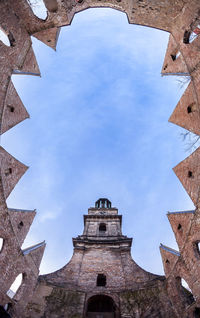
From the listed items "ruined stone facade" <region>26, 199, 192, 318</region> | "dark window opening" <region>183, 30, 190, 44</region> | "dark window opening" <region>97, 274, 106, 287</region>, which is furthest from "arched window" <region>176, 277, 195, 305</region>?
"dark window opening" <region>183, 30, 190, 44</region>

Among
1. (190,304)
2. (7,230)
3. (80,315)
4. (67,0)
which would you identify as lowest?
(80,315)

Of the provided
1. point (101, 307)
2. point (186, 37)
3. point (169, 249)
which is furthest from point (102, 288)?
point (186, 37)

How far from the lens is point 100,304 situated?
14.2 meters

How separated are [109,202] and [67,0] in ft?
79.7

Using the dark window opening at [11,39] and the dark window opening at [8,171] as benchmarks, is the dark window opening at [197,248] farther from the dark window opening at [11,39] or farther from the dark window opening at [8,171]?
the dark window opening at [11,39]

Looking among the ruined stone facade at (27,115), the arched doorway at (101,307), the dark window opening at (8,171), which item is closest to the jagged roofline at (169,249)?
the ruined stone facade at (27,115)

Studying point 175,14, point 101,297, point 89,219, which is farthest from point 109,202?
point 175,14

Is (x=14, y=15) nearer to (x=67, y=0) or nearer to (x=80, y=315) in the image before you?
(x=67, y=0)

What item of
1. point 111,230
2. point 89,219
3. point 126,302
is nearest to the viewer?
point 126,302

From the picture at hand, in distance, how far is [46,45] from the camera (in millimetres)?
14023

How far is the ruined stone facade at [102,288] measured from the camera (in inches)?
477

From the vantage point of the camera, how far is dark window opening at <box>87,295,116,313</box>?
14.0 m

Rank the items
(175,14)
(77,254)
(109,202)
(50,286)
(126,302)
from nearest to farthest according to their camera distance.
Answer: (175,14), (126,302), (50,286), (77,254), (109,202)

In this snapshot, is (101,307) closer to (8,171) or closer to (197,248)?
(197,248)
